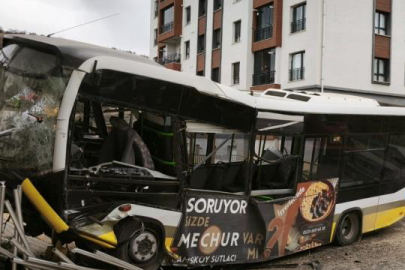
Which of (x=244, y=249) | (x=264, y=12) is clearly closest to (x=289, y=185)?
(x=244, y=249)

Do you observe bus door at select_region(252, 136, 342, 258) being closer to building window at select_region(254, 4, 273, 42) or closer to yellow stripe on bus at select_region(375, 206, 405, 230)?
yellow stripe on bus at select_region(375, 206, 405, 230)

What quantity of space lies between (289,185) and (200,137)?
215 centimetres

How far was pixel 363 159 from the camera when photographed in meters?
8.85

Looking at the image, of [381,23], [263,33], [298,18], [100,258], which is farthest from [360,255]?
[263,33]

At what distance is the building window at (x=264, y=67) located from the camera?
28552mm

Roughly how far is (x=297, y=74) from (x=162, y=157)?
2136 centimetres

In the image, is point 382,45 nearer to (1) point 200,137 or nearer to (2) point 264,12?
(2) point 264,12

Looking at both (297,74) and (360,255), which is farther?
(297,74)

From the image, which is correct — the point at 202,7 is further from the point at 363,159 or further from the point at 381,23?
the point at 363,159

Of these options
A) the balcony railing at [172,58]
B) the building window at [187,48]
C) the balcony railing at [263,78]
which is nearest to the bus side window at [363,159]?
the balcony railing at [263,78]

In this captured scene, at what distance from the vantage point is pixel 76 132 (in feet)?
18.0

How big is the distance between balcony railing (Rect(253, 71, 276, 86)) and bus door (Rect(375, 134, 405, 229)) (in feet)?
62.0

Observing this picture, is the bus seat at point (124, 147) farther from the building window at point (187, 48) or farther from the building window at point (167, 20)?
the building window at point (167, 20)

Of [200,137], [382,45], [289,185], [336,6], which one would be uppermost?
[336,6]
